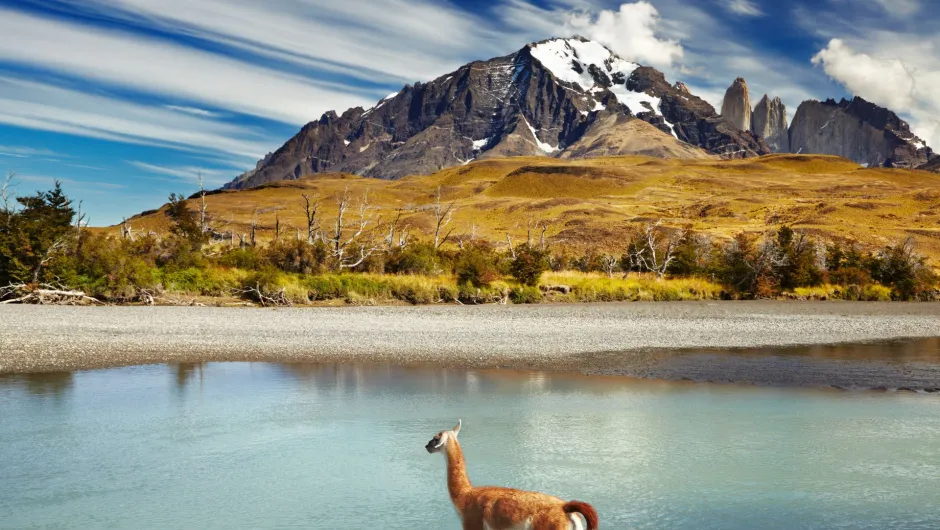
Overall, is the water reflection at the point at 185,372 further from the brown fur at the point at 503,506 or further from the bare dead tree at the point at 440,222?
the bare dead tree at the point at 440,222

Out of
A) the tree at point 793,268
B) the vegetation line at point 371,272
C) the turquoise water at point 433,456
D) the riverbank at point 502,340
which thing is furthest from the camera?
the tree at point 793,268

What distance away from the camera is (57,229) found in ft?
95.8

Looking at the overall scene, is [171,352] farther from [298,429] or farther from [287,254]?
[287,254]

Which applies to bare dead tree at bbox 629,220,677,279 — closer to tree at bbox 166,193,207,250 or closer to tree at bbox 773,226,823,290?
tree at bbox 773,226,823,290

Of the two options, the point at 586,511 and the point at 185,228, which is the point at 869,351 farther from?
the point at 185,228

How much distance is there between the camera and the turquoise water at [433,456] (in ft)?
25.2

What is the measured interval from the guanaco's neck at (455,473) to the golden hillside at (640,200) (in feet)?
217

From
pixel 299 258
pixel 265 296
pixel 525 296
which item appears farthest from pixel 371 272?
pixel 525 296

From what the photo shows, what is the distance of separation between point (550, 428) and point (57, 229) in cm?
2542

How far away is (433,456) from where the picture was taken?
976cm

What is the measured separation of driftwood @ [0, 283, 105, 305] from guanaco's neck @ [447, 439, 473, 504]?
2592 centimetres

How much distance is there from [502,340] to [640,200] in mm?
100466

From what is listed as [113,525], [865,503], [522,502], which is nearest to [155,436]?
[113,525]

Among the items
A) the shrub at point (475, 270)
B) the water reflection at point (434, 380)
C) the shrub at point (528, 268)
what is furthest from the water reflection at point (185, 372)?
the shrub at point (528, 268)
